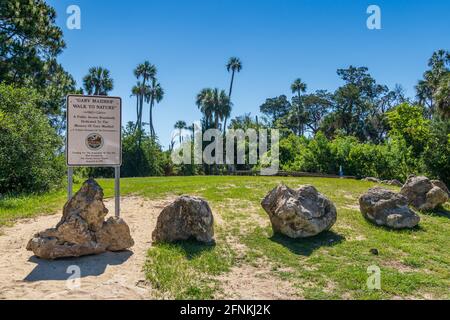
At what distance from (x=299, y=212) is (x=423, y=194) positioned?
21.8 ft

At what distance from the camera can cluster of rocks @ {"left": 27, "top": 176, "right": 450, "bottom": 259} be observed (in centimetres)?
687

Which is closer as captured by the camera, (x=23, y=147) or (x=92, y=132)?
(x=92, y=132)

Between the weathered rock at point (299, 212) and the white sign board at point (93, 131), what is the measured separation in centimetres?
387

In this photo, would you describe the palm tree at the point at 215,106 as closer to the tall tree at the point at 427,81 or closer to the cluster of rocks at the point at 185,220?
the tall tree at the point at 427,81

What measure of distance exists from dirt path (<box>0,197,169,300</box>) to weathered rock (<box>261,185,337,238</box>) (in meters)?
3.08

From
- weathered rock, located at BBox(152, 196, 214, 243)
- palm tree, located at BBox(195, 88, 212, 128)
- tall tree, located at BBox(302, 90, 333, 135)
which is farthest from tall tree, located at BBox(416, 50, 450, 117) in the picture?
weathered rock, located at BBox(152, 196, 214, 243)

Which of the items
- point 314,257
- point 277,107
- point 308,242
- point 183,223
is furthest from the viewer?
point 277,107

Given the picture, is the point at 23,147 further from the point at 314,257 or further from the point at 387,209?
the point at 387,209

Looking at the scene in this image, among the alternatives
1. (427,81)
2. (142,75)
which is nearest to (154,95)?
(142,75)

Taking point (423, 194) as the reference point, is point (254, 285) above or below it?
below

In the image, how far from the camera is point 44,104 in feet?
76.2

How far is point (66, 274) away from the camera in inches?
235

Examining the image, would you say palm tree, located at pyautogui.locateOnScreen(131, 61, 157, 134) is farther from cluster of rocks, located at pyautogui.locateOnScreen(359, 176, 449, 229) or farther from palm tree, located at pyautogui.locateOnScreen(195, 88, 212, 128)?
cluster of rocks, located at pyautogui.locateOnScreen(359, 176, 449, 229)

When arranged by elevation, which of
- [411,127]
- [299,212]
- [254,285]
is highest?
[411,127]
